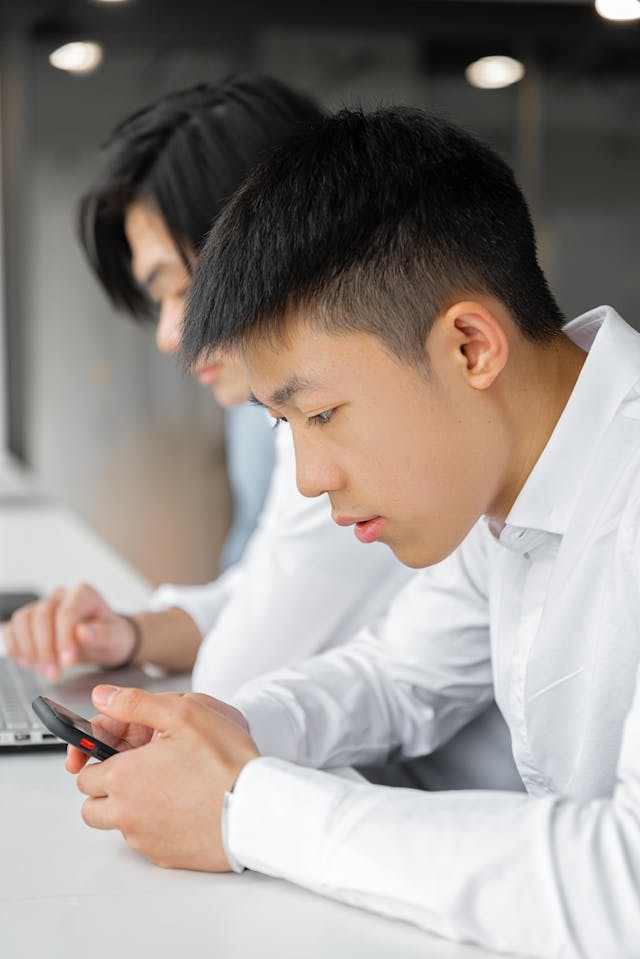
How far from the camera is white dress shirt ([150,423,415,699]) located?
5.03ft

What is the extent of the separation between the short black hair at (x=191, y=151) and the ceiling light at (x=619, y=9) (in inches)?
88.6

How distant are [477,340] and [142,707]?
37 cm

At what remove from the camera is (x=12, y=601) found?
2.01 m

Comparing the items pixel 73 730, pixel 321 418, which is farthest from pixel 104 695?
pixel 321 418

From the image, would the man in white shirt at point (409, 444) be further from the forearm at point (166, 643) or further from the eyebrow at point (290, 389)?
the forearm at point (166, 643)

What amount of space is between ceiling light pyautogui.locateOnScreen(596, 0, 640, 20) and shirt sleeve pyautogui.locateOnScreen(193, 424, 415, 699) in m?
2.62

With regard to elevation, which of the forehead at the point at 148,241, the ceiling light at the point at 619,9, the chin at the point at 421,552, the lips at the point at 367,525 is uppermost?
the ceiling light at the point at 619,9

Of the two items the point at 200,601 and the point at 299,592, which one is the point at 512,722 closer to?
the point at 299,592

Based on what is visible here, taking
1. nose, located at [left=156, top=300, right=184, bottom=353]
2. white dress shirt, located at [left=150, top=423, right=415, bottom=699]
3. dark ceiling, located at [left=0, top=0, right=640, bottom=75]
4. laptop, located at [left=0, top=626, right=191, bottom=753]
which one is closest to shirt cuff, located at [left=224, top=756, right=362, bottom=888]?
laptop, located at [left=0, top=626, right=191, bottom=753]

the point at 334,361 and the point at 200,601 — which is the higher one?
the point at 334,361

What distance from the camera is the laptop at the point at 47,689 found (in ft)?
4.06

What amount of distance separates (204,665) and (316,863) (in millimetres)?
642

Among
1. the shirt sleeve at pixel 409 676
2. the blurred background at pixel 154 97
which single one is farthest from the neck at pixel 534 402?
the blurred background at pixel 154 97

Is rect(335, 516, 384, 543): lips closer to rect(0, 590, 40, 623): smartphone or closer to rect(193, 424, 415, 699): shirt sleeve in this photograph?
rect(193, 424, 415, 699): shirt sleeve
